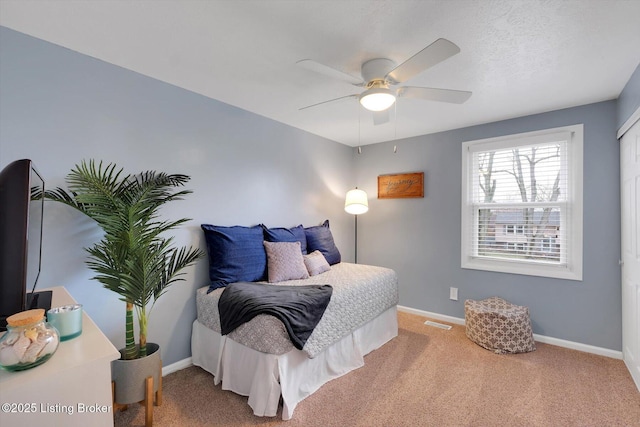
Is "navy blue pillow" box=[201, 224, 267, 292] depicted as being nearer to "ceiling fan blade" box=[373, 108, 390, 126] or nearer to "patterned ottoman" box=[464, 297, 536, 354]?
"ceiling fan blade" box=[373, 108, 390, 126]

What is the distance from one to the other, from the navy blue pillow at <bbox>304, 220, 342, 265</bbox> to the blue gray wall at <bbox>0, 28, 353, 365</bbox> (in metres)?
0.25

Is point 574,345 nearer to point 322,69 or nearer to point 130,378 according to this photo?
point 322,69

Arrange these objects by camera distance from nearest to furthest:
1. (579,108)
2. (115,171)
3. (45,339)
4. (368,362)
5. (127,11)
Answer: (45,339) < (127,11) < (115,171) < (368,362) < (579,108)

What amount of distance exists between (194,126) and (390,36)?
1768mm

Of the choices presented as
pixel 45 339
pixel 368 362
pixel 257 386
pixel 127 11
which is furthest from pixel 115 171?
pixel 368 362

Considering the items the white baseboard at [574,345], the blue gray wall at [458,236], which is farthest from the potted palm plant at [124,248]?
the white baseboard at [574,345]

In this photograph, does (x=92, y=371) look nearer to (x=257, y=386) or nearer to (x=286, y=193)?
(x=257, y=386)

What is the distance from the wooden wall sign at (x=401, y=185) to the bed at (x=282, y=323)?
124 centimetres

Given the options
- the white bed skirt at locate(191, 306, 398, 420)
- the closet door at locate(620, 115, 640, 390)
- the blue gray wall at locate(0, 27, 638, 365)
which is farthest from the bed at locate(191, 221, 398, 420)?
the closet door at locate(620, 115, 640, 390)

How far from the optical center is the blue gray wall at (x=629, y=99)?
6.90ft

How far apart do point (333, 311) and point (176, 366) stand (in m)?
1.40

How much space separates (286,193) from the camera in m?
3.49

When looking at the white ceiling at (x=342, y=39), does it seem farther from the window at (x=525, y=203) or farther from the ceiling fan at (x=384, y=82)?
the window at (x=525, y=203)

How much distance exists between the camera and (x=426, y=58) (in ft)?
5.32
